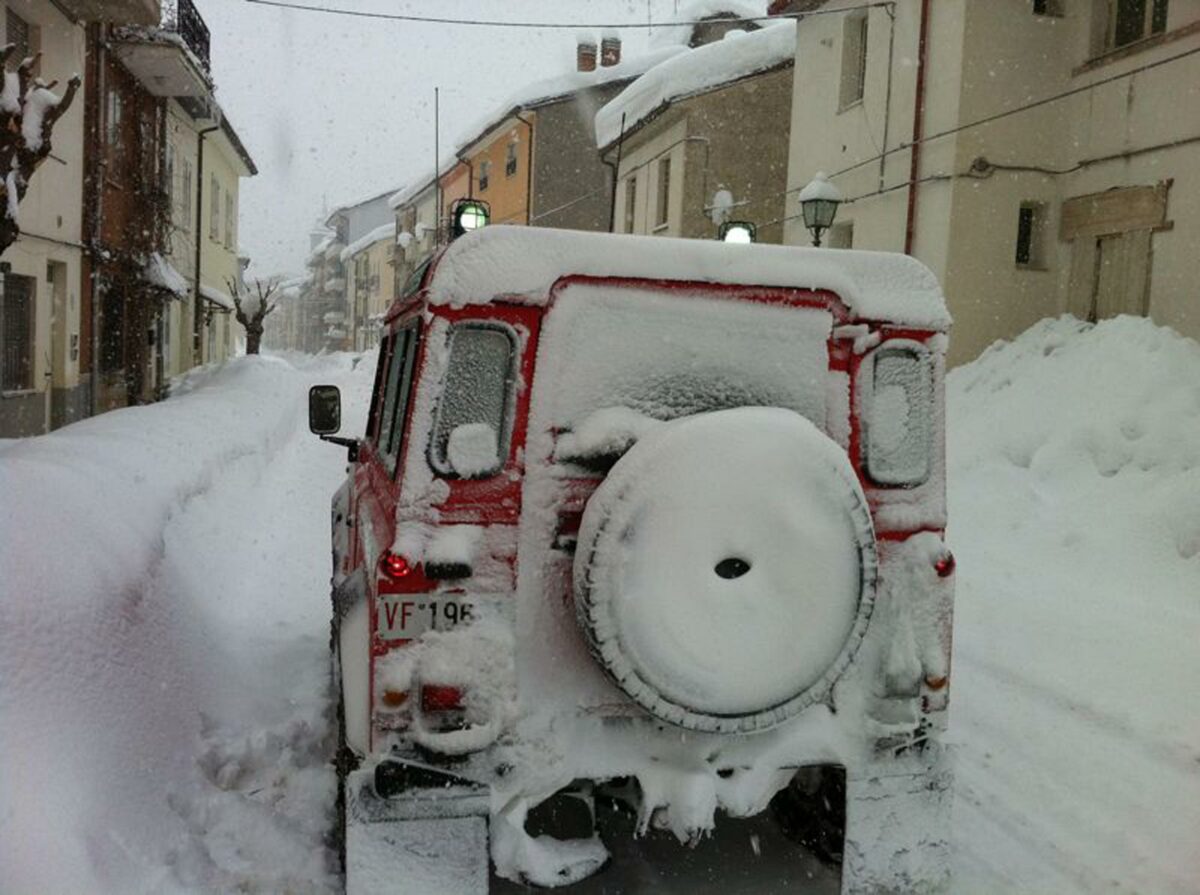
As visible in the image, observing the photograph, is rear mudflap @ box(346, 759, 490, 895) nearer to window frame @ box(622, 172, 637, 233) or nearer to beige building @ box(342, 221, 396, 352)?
window frame @ box(622, 172, 637, 233)

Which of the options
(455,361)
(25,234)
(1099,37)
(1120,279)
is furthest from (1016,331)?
(25,234)

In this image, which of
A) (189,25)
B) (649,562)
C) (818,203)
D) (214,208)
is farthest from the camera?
(214,208)

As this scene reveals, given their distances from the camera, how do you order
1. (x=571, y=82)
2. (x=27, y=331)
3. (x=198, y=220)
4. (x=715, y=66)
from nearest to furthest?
(x=27, y=331) → (x=715, y=66) → (x=198, y=220) → (x=571, y=82)

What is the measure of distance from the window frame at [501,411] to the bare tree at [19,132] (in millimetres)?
6139

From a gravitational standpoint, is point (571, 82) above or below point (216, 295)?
above

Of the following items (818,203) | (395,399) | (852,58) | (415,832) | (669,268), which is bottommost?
(415,832)

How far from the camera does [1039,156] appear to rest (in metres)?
12.9

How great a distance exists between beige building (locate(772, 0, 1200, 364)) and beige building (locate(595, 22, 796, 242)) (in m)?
7.25

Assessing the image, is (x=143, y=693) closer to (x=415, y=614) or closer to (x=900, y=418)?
(x=415, y=614)

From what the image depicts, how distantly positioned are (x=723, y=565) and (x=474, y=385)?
0.87 meters

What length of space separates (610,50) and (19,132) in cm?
3395

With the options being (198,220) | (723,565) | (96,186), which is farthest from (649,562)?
(198,220)

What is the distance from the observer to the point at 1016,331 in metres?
13.1

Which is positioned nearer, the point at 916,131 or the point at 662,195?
the point at 916,131
